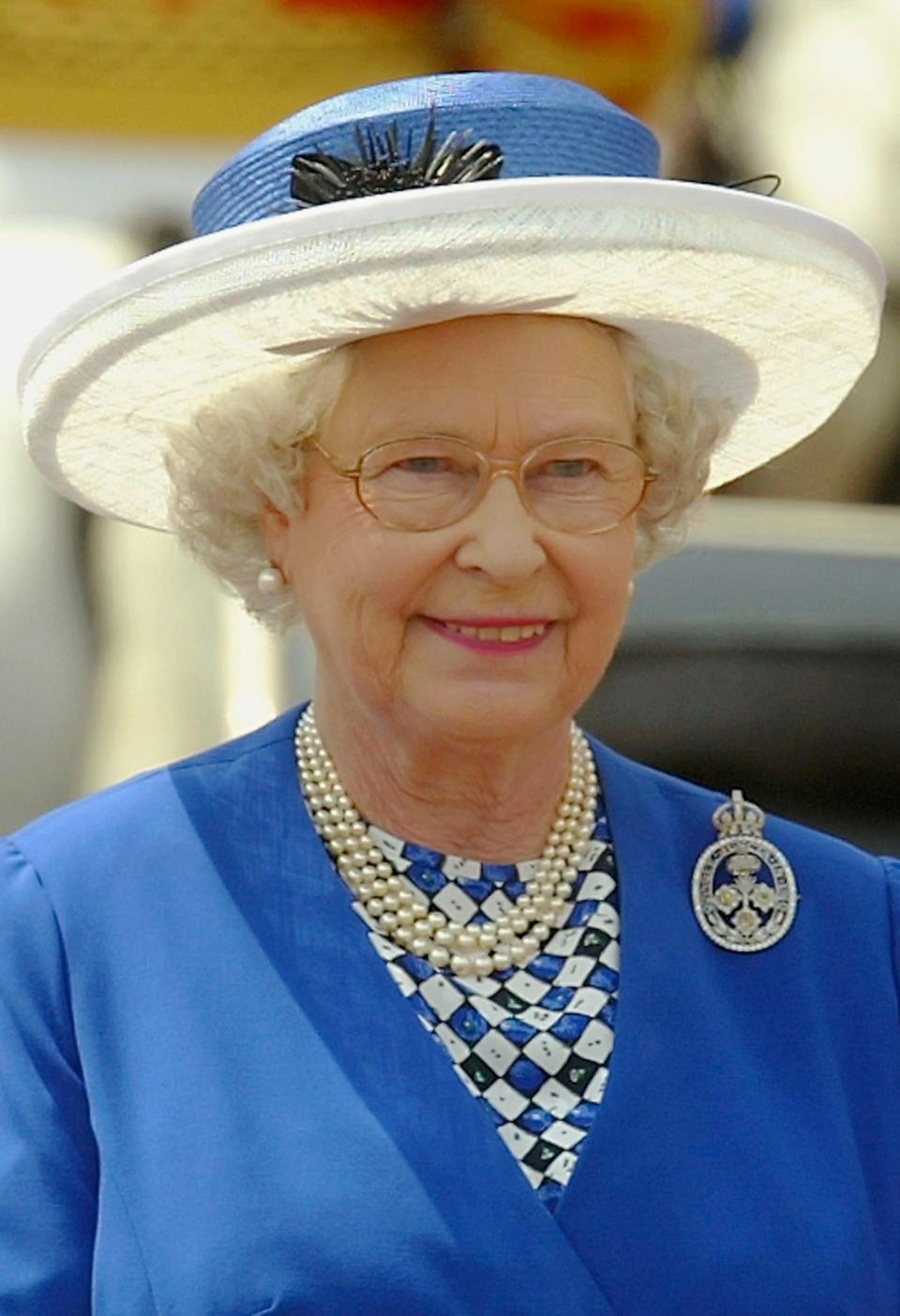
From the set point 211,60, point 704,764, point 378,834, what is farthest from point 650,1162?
point 211,60

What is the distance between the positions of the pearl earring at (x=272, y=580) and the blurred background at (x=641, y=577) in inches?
48.5

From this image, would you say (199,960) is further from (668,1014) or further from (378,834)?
(668,1014)

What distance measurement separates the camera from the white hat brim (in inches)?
72.4

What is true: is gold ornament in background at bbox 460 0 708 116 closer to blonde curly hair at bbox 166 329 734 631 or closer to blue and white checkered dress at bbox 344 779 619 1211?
blonde curly hair at bbox 166 329 734 631

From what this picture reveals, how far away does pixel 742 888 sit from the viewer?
2162mm

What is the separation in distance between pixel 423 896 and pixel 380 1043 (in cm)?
18

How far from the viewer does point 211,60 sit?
4.53 meters


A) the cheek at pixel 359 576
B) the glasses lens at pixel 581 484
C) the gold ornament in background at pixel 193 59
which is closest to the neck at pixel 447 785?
the cheek at pixel 359 576

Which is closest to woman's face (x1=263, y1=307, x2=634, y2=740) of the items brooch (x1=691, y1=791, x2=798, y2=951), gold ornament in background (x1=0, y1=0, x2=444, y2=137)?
brooch (x1=691, y1=791, x2=798, y2=951)

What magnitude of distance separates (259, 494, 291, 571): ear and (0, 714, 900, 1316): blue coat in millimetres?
209

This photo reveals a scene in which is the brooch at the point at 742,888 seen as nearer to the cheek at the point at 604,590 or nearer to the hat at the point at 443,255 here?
the cheek at the point at 604,590

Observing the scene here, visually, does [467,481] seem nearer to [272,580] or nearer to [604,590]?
[604,590]

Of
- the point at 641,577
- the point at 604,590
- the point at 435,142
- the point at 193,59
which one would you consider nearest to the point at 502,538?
the point at 604,590

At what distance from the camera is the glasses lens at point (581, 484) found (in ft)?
6.46
